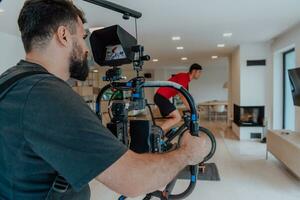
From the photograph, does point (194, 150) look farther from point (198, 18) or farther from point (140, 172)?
point (198, 18)

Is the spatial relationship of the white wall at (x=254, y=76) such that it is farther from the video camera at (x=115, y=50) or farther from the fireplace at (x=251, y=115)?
the video camera at (x=115, y=50)

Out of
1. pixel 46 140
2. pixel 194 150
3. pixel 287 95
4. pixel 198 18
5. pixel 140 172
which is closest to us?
pixel 46 140

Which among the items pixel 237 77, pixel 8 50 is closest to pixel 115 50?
pixel 8 50

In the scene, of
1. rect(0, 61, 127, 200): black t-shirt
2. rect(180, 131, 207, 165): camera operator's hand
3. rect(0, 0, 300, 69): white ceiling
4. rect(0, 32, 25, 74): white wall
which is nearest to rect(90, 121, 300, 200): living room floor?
rect(180, 131, 207, 165): camera operator's hand

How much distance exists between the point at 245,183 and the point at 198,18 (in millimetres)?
2427

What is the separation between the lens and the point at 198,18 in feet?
12.5

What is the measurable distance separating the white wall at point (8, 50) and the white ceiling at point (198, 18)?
0.59ft

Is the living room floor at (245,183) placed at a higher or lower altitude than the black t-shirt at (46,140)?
lower

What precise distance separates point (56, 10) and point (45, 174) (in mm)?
459

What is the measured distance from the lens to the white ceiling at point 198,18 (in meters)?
3.14

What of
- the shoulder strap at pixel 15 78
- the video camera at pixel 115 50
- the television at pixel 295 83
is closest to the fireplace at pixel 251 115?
the television at pixel 295 83

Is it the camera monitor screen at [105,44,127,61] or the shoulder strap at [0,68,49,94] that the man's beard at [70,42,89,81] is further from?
the camera monitor screen at [105,44,127,61]

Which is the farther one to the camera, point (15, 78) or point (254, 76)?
point (254, 76)

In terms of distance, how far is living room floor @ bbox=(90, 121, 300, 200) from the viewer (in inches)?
120
